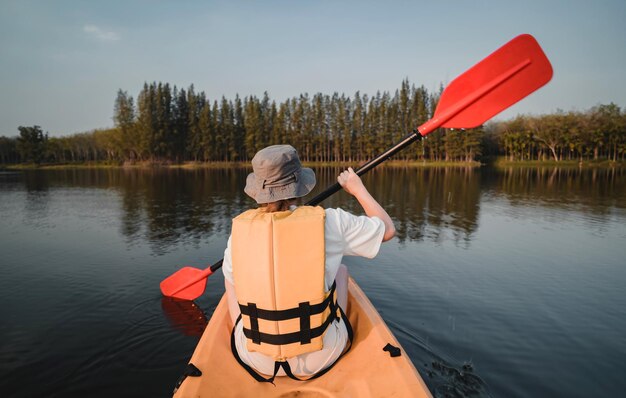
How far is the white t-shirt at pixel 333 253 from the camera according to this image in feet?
6.49

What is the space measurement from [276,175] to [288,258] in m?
0.46

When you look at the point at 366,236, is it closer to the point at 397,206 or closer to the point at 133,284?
the point at 133,284

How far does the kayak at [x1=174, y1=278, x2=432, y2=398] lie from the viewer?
6.95 ft

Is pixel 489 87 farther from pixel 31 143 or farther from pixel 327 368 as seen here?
pixel 31 143

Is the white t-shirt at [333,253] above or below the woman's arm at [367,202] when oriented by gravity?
below

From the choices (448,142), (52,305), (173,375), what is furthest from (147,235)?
(448,142)

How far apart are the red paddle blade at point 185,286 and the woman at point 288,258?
3.38m

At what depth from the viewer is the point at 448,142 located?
5616 centimetres

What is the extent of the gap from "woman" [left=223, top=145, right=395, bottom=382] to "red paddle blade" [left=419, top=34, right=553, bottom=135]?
1.73 meters

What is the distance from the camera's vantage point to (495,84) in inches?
130

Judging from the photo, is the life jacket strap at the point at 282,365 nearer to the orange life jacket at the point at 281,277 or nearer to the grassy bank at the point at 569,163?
the orange life jacket at the point at 281,277

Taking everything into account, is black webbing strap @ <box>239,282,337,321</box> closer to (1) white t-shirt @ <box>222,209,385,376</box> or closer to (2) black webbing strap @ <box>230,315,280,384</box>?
(1) white t-shirt @ <box>222,209,385,376</box>

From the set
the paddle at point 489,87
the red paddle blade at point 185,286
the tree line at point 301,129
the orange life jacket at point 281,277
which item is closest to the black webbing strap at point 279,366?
the orange life jacket at point 281,277

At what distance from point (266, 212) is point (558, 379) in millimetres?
3503
